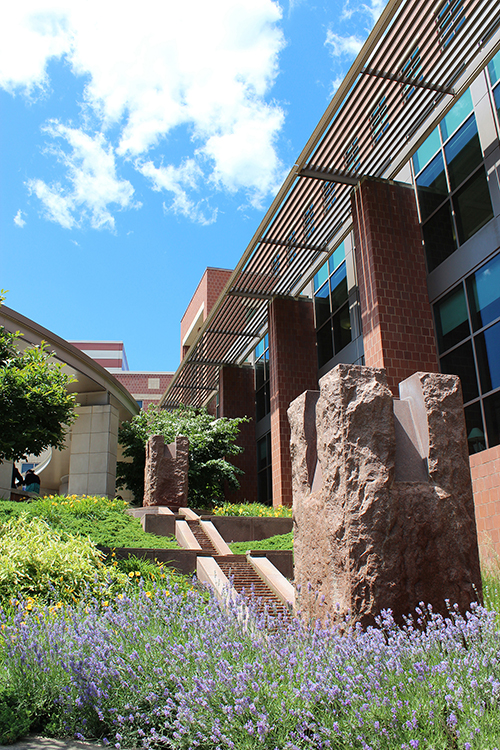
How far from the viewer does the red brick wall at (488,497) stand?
9516 millimetres

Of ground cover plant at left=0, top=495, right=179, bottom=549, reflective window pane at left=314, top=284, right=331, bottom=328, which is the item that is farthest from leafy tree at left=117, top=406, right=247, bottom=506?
ground cover plant at left=0, top=495, right=179, bottom=549

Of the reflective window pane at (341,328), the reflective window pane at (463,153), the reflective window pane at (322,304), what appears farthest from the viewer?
the reflective window pane at (322,304)

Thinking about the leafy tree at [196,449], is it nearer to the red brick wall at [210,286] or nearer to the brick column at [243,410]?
the brick column at [243,410]

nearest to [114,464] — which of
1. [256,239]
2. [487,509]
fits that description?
[256,239]

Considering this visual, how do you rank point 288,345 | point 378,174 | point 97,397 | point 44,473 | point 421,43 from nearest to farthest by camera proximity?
point 421,43 → point 378,174 → point 288,345 → point 97,397 → point 44,473

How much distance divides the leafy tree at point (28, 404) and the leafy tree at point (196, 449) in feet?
29.3

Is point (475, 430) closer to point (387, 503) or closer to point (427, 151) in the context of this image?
point (427, 151)

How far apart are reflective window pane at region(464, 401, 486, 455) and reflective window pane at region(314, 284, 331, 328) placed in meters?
7.60

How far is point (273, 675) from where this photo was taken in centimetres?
335

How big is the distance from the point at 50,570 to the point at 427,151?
499 inches

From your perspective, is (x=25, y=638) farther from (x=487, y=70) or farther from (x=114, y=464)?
(x=114, y=464)

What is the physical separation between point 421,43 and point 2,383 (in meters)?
9.80

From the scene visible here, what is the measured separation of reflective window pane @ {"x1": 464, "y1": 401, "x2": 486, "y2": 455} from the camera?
11711 mm

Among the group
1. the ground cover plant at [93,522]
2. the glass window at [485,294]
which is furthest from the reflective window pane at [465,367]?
the ground cover plant at [93,522]
